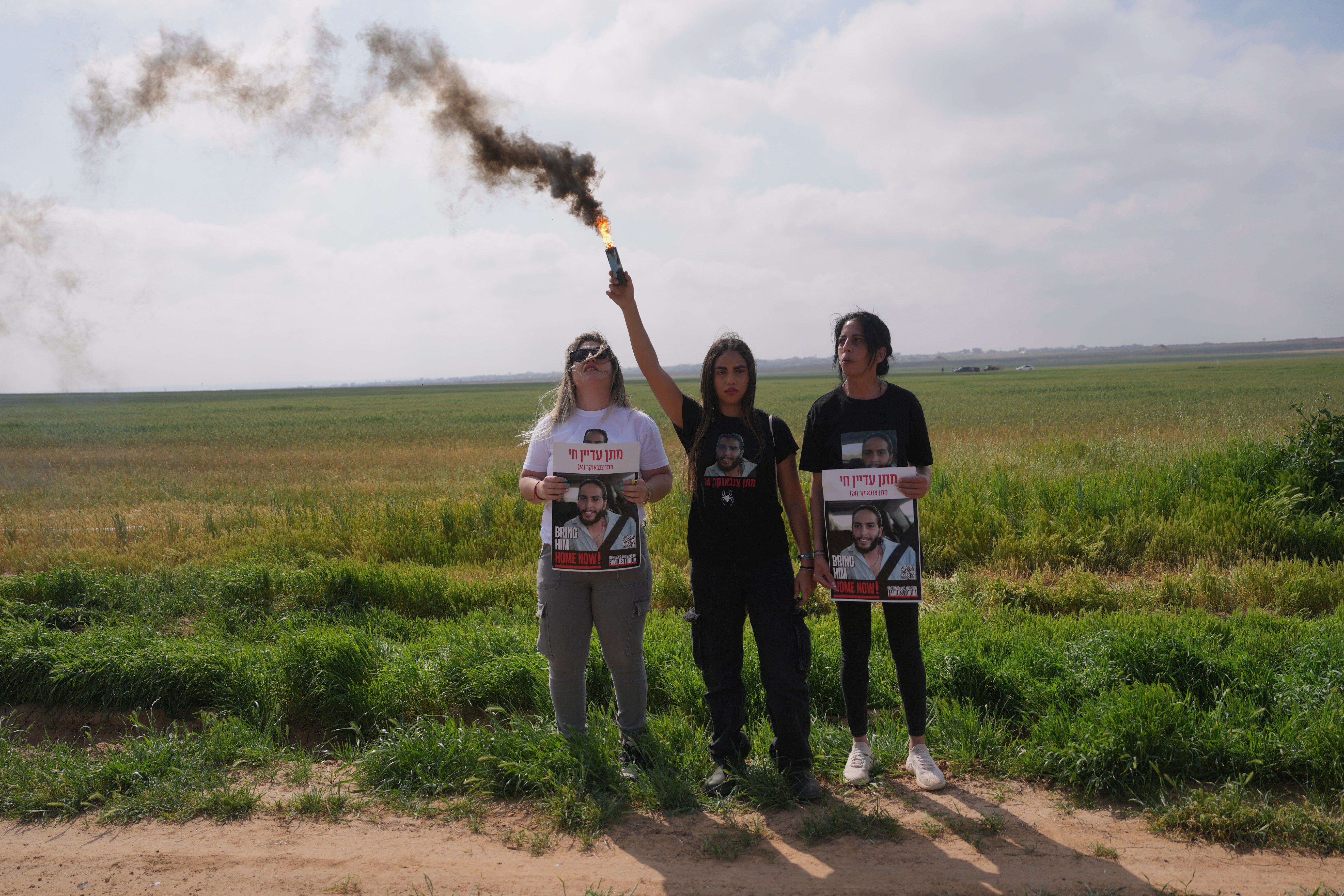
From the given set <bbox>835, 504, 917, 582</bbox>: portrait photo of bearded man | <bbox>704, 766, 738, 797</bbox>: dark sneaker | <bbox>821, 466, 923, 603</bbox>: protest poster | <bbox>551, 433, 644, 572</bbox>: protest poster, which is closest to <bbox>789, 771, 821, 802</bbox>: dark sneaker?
<bbox>704, 766, 738, 797</bbox>: dark sneaker

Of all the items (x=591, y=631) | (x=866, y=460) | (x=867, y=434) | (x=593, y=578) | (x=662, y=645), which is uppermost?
(x=867, y=434)

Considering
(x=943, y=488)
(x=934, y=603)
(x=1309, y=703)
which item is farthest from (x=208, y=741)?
(x=943, y=488)

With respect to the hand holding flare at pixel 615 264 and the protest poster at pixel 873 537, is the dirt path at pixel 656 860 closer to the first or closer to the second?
the protest poster at pixel 873 537

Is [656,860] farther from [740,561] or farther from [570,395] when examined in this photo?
[570,395]

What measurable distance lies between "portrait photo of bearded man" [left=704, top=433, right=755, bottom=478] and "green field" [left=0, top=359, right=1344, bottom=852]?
4.72 feet

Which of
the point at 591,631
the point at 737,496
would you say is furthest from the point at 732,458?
the point at 591,631

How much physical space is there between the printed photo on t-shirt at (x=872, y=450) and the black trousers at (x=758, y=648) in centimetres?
56

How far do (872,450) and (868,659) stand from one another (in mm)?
1036

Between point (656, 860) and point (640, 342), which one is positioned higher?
point (640, 342)

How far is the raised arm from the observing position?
3.91 m

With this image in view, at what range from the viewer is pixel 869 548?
3748 mm

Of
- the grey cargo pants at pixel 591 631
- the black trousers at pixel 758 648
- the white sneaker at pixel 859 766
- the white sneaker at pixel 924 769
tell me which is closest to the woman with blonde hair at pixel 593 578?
the grey cargo pants at pixel 591 631

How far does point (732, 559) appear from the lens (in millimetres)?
3742

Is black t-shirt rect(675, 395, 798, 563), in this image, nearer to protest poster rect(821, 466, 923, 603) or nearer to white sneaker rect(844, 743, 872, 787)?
→ protest poster rect(821, 466, 923, 603)
